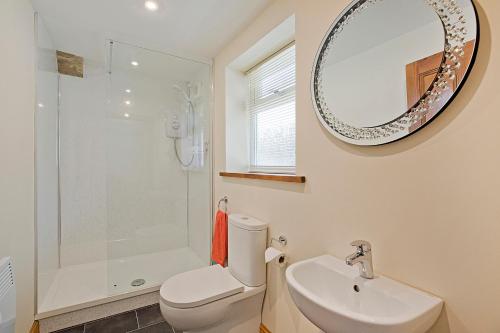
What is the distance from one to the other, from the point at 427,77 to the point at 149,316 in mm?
2336

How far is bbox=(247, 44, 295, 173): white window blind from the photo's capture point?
1.76 m

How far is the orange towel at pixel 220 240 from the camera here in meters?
1.91

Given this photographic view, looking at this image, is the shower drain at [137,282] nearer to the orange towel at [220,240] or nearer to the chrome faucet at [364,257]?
the orange towel at [220,240]

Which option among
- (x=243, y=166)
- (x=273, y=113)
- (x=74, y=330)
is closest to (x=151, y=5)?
(x=273, y=113)

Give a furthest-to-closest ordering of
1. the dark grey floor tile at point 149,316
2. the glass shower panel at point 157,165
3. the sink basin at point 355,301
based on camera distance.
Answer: the glass shower panel at point 157,165
the dark grey floor tile at point 149,316
the sink basin at point 355,301

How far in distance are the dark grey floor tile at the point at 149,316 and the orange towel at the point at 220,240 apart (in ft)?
2.01

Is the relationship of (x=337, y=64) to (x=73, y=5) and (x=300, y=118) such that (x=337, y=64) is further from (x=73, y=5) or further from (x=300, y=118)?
(x=73, y=5)

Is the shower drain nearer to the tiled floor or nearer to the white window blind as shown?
the tiled floor

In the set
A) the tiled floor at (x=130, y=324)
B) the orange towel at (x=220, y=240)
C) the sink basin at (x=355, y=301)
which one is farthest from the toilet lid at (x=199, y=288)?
the sink basin at (x=355, y=301)

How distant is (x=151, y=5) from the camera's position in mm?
1606

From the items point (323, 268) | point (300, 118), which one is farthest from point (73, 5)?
point (323, 268)

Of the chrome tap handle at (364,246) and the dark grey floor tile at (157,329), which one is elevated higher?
the chrome tap handle at (364,246)

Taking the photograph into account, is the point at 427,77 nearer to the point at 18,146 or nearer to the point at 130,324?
the point at 18,146

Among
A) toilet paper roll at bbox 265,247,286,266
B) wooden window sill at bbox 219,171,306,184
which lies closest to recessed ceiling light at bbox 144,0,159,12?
wooden window sill at bbox 219,171,306,184
